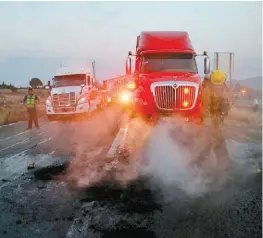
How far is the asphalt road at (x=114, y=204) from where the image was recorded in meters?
4.33

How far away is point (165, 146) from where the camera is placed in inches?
356

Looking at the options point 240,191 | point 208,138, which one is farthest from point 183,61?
point 240,191

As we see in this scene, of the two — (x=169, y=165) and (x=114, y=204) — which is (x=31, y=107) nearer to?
(x=169, y=165)

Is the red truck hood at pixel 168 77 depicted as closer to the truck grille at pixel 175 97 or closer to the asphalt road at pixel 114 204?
the truck grille at pixel 175 97

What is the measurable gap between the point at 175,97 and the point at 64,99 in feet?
38.4

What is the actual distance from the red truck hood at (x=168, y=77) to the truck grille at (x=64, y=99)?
10.0m

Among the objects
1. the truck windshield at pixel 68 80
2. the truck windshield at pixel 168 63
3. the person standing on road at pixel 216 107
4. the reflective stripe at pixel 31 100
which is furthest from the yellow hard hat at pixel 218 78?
the truck windshield at pixel 68 80

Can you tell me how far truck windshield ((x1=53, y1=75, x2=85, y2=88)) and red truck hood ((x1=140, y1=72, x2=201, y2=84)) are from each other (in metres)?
11.3

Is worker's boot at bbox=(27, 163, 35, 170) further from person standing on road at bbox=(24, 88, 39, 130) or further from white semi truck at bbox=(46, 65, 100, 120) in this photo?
white semi truck at bbox=(46, 65, 100, 120)

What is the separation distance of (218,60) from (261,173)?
12.7m

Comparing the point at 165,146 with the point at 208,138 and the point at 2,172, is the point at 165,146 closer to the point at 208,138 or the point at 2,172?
the point at 208,138

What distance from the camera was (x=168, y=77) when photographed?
423 inches

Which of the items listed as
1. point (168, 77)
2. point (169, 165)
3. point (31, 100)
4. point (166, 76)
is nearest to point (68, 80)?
point (31, 100)

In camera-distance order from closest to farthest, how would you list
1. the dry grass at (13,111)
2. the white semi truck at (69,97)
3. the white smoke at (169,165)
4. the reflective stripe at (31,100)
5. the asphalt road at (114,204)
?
1. the asphalt road at (114,204)
2. the white smoke at (169,165)
3. the reflective stripe at (31,100)
4. the white semi truck at (69,97)
5. the dry grass at (13,111)
